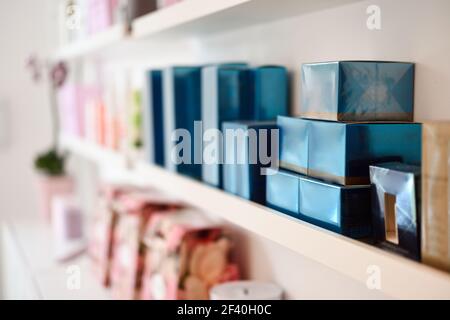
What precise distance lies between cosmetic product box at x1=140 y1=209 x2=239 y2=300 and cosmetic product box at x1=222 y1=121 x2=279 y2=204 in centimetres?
27

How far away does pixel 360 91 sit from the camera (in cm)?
71

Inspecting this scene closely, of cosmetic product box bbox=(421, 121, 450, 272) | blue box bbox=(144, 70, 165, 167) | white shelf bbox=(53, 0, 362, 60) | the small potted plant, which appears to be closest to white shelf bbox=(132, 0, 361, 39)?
white shelf bbox=(53, 0, 362, 60)

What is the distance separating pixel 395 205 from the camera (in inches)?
24.7

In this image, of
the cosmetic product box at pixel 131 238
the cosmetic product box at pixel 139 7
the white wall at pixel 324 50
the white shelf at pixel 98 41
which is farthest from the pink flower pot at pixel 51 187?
the cosmetic product box at pixel 139 7

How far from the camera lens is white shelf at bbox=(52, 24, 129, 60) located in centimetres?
129

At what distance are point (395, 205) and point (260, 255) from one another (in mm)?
625

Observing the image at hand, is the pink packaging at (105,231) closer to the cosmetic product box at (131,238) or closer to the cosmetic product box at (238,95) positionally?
the cosmetic product box at (131,238)

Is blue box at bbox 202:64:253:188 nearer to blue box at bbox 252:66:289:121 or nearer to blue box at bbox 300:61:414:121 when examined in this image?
blue box at bbox 252:66:289:121

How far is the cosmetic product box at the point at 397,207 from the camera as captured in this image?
1.94ft

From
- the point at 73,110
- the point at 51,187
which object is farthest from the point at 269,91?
the point at 51,187

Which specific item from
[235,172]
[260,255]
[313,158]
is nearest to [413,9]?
[313,158]

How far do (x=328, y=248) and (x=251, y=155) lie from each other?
265 millimetres

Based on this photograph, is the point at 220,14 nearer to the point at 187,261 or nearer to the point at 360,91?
the point at 360,91
